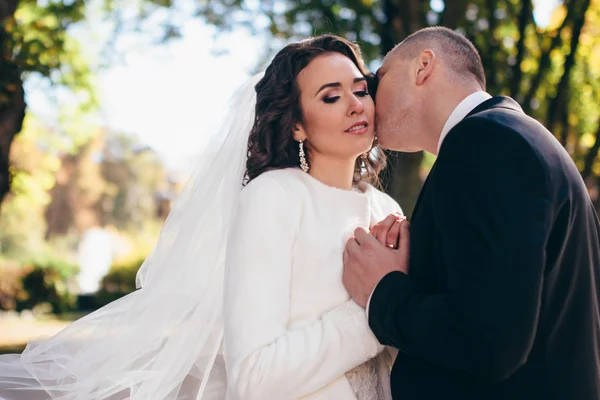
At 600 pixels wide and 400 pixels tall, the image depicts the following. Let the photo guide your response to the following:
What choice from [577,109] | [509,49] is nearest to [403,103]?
[509,49]

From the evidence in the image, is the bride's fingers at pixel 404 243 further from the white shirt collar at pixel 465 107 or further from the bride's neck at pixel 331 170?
the bride's neck at pixel 331 170

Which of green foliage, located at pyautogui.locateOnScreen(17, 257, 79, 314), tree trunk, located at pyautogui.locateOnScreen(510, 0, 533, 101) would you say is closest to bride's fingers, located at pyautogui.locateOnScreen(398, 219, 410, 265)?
tree trunk, located at pyautogui.locateOnScreen(510, 0, 533, 101)

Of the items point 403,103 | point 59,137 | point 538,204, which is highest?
point 403,103

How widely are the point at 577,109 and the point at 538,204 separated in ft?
35.6

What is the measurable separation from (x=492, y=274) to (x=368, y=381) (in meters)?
1.04

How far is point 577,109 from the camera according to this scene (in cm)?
1189

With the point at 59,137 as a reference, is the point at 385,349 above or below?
above

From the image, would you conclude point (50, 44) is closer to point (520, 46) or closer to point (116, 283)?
point (520, 46)

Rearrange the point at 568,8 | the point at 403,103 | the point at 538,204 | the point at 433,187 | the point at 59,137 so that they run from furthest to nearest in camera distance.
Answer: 1. the point at 59,137
2. the point at 568,8
3. the point at 403,103
4. the point at 433,187
5. the point at 538,204

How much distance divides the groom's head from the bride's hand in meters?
0.38

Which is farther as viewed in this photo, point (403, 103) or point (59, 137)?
point (59, 137)

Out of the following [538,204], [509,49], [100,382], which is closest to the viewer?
[538,204]

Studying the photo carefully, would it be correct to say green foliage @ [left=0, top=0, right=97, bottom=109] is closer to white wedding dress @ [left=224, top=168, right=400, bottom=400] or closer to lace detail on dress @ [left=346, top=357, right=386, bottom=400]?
white wedding dress @ [left=224, top=168, right=400, bottom=400]

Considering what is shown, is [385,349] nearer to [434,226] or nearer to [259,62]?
[434,226]
